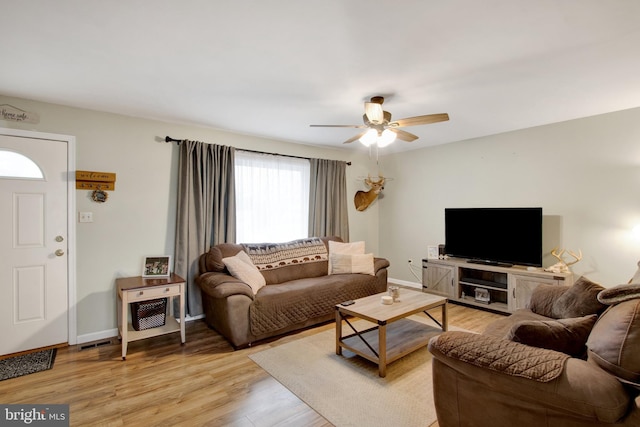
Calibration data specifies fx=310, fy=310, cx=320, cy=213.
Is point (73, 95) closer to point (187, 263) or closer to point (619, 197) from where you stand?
point (187, 263)

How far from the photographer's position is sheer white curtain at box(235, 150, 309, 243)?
4.23 meters

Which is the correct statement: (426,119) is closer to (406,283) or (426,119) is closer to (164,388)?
(164,388)

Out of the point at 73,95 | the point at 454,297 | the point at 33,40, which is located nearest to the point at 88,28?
the point at 33,40

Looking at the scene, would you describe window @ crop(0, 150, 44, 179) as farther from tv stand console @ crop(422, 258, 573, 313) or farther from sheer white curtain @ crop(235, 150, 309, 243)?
Answer: tv stand console @ crop(422, 258, 573, 313)

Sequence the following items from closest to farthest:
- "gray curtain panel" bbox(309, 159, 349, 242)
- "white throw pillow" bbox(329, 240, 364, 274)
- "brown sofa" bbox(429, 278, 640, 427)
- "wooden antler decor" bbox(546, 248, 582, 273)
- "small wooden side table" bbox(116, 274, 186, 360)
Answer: "brown sofa" bbox(429, 278, 640, 427) < "small wooden side table" bbox(116, 274, 186, 360) < "wooden antler decor" bbox(546, 248, 582, 273) < "white throw pillow" bbox(329, 240, 364, 274) < "gray curtain panel" bbox(309, 159, 349, 242)

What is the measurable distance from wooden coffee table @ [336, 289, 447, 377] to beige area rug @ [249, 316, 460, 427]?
0.10m

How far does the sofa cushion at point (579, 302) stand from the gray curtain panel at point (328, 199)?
3.16m

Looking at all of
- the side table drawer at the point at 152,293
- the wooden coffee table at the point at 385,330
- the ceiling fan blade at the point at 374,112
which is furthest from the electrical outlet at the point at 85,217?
the ceiling fan blade at the point at 374,112

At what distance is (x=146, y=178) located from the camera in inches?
139

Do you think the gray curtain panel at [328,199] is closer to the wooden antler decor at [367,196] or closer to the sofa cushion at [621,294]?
the wooden antler decor at [367,196]

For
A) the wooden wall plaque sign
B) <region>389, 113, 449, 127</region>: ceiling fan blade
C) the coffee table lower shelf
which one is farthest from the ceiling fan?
the wooden wall plaque sign

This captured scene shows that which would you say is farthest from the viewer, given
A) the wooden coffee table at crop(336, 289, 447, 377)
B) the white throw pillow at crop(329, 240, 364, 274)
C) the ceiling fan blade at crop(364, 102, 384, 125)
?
the white throw pillow at crop(329, 240, 364, 274)

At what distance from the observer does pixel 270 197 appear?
450 cm

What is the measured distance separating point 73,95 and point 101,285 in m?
1.89
